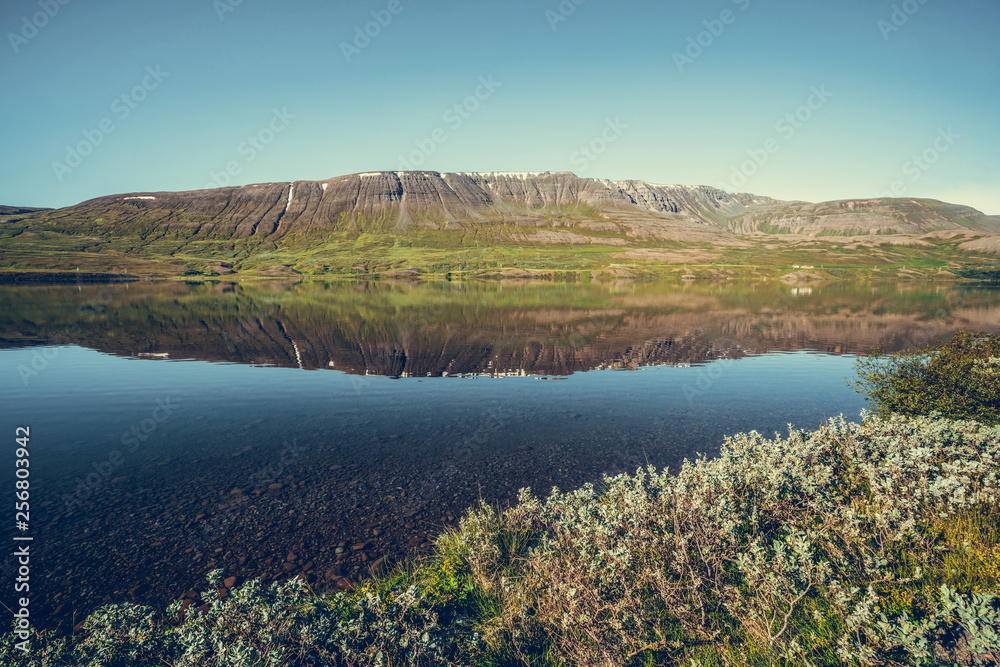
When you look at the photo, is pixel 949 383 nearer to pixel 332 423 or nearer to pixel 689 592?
pixel 689 592

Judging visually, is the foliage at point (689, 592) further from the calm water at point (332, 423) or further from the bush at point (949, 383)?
the bush at point (949, 383)

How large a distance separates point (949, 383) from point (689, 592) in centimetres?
1411

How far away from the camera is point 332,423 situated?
74.0 ft

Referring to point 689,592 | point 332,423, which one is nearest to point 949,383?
point 689,592

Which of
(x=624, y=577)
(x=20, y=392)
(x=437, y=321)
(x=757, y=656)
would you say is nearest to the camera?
(x=757, y=656)

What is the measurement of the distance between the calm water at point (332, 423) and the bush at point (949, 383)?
5.79 meters

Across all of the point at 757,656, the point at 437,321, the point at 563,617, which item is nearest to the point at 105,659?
the point at 563,617

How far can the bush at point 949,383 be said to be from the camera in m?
14.7

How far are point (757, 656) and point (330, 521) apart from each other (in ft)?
37.3

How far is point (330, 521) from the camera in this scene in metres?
13.9

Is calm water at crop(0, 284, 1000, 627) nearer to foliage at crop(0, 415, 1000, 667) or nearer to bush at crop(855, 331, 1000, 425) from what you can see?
foliage at crop(0, 415, 1000, 667)

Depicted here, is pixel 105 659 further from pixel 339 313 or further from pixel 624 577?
pixel 339 313

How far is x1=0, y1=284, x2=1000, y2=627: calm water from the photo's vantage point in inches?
507

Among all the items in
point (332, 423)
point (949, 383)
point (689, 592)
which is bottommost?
point (332, 423)
